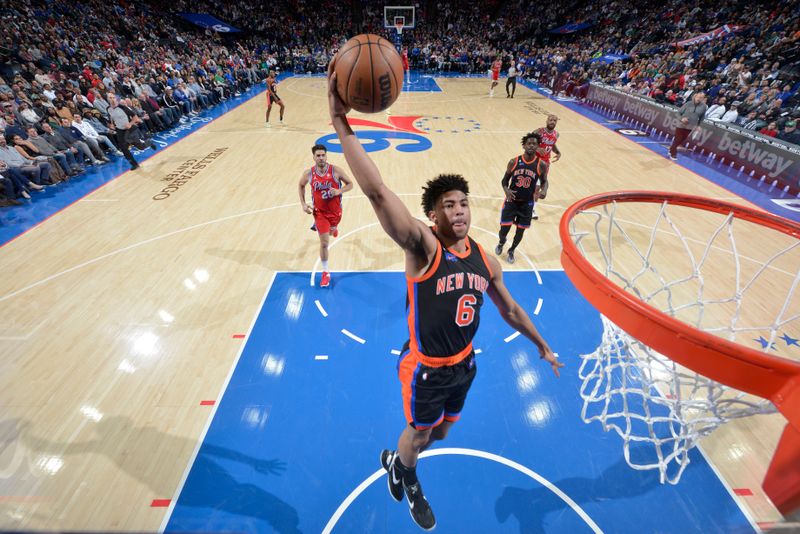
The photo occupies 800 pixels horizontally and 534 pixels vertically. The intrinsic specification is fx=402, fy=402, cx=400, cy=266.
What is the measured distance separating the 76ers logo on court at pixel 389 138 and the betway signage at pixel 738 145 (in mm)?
7637

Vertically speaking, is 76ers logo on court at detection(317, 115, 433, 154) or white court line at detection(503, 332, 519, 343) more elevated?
white court line at detection(503, 332, 519, 343)

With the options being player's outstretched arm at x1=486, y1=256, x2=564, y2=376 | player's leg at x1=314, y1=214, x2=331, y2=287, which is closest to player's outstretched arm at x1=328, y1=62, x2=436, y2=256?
player's outstretched arm at x1=486, y1=256, x2=564, y2=376

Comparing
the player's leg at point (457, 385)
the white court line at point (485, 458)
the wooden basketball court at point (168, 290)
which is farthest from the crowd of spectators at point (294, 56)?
the player's leg at point (457, 385)

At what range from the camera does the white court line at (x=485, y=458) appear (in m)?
3.10

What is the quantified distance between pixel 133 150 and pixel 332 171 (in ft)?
29.7

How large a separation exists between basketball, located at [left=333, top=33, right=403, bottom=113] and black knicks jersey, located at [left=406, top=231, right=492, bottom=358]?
0.98 metres

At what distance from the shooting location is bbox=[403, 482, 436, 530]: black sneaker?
2.99 m

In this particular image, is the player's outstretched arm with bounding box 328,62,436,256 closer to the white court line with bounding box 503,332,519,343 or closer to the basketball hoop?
the basketball hoop

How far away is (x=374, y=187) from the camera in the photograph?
2.04 metres

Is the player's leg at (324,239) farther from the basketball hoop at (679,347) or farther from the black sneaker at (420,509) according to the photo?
the black sneaker at (420,509)

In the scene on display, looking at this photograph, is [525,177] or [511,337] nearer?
[511,337]

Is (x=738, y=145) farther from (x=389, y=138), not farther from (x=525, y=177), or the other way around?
(x=389, y=138)

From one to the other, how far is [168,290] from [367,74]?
473 centimetres

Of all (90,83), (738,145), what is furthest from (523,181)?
(90,83)
